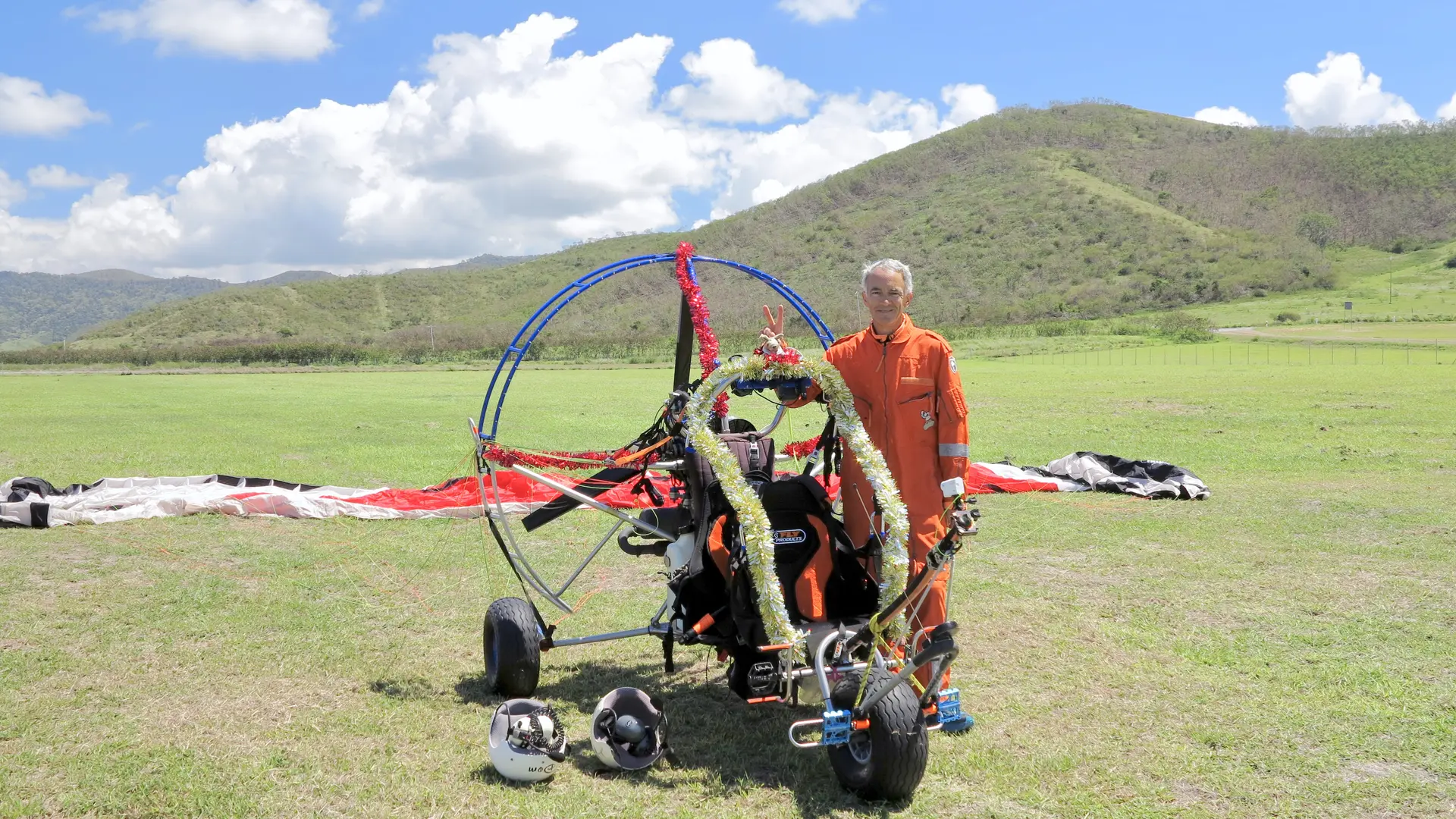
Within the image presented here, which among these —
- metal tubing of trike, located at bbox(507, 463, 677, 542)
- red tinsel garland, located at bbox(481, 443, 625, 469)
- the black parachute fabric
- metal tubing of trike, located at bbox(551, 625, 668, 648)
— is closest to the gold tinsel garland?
metal tubing of trike, located at bbox(507, 463, 677, 542)

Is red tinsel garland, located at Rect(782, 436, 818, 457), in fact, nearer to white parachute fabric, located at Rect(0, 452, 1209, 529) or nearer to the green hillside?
white parachute fabric, located at Rect(0, 452, 1209, 529)

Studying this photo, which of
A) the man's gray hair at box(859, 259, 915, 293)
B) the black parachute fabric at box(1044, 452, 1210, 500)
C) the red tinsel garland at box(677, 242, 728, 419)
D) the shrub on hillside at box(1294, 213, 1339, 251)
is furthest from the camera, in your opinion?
the shrub on hillside at box(1294, 213, 1339, 251)

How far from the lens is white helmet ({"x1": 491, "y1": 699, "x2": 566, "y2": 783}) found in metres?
4.23

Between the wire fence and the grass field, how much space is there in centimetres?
2930

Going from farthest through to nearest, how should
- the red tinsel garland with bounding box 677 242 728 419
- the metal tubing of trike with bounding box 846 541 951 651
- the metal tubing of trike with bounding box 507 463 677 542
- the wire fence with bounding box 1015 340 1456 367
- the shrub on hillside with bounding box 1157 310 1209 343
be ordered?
the shrub on hillside with bounding box 1157 310 1209 343, the wire fence with bounding box 1015 340 1456 367, the red tinsel garland with bounding box 677 242 728 419, the metal tubing of trike with bounding box 507 463 677 542, the metal tubing of trike with bounding box 846 541 951 651

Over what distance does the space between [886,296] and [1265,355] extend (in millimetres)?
45448

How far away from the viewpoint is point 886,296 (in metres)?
4.77

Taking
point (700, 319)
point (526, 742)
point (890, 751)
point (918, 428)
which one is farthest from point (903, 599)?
point (700, 319)

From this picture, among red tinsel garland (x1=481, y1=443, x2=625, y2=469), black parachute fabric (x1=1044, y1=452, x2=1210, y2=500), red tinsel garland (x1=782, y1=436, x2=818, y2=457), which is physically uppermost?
red tinsel garland (x1=481, y1=443, x2=625, y2=469)

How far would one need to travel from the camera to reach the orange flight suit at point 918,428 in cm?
478

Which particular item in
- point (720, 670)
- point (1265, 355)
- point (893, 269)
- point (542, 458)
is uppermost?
point (893, 269)

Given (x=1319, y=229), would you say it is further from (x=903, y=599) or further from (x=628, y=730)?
(x=628, y=730)

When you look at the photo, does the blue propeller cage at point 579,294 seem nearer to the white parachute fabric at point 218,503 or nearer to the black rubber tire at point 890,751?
the black rubber tire at point 890,751

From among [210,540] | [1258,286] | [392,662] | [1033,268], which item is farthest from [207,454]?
[1033,268]
